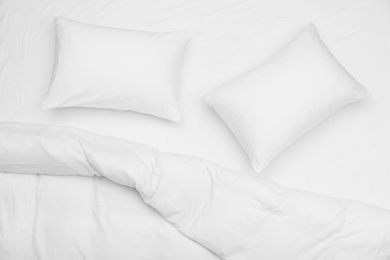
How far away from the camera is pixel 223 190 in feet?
5.30

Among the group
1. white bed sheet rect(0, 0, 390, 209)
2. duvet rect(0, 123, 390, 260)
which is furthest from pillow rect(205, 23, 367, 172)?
duvet rect(0, 123, 390, 260)

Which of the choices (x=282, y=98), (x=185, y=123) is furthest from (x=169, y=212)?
(x=282, y=98)

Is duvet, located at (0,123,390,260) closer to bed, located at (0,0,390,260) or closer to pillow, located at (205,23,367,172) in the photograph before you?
bed, located at (0,0,390,260)

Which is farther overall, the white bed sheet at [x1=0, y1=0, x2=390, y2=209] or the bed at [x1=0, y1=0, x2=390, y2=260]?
the white bed sheet at [x1=0, y1=0, x2=390, y2=209]

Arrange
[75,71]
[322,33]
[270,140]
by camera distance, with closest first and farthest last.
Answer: [270,140] → [75,71] → [322,33]

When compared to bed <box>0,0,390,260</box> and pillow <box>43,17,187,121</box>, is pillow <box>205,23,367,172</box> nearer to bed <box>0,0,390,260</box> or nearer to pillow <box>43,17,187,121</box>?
bed <box>0,0,390,260</box>

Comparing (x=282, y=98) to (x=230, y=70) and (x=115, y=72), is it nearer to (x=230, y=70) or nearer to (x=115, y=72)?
(x=230, y=70)

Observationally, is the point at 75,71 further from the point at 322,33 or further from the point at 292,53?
the point at 322,33

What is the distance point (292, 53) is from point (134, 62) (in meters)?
0.54

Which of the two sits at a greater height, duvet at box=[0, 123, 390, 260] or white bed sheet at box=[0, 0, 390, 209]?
white bed sheet at box=[0, 0, 390, 209]

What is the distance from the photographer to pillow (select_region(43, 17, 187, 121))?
6.01ft

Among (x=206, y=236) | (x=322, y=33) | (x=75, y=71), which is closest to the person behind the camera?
(x=206, y=236)

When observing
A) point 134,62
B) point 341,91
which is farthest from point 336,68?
point 134,62

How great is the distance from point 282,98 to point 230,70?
0.27 meters
